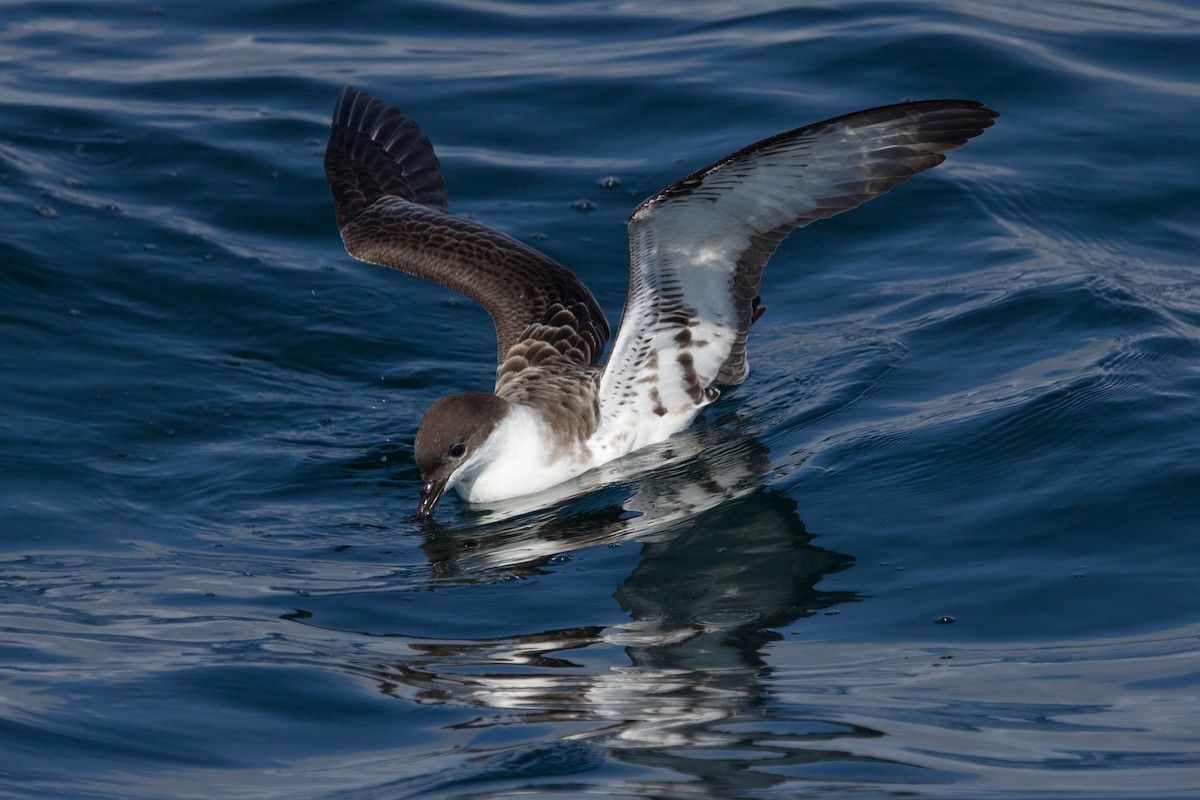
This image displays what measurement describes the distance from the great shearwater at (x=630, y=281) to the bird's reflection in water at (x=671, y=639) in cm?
44

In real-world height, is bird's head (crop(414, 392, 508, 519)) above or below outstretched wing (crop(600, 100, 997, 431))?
below

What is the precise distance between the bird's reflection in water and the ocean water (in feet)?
0.08

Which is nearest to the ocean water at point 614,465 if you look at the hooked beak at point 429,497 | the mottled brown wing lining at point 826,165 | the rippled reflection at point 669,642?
the rippled reflection at point 669,642

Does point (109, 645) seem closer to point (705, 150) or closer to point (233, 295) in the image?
point (233, 295)

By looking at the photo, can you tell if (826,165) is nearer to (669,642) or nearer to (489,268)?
(669,642)

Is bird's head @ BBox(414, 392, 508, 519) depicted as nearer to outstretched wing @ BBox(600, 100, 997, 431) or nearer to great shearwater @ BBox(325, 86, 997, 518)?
great shearwater @ BBox(325, 86, 997, 518)

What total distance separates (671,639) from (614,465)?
2385 millimetres

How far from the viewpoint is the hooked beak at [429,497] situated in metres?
7.30

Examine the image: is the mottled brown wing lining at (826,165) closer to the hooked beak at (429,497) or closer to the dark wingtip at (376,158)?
the hooked beak at (429,497)

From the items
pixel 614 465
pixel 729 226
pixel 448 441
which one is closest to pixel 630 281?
pixel 729 226

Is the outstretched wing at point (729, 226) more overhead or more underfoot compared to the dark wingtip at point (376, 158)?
more underfoot

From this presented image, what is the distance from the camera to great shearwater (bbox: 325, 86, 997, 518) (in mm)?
6598

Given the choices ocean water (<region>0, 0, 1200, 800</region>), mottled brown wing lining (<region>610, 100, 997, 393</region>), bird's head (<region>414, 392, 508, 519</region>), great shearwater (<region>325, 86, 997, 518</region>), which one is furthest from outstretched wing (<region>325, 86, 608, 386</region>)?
mottled brown wing lining (<region>610, 100, 997, 393</region>)

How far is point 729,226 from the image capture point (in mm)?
7254
